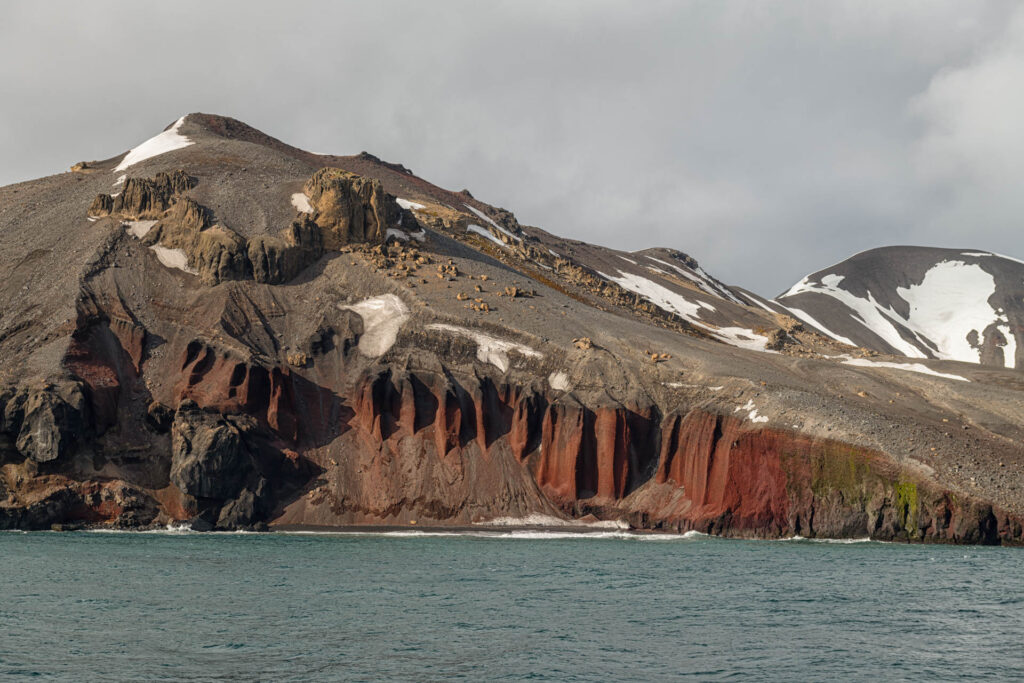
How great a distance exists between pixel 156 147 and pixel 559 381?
7199cm

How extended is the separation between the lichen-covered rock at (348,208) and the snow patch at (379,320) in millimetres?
11696

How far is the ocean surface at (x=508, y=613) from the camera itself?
3209 cm

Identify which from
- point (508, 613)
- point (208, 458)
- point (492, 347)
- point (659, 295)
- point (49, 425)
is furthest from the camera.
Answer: point (659, 295)

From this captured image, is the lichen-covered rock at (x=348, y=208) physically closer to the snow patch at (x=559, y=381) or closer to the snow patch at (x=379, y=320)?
the snow patch at (x=379, y=320)

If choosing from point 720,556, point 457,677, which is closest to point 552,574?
point 720,556

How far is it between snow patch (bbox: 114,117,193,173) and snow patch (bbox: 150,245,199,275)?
25.9 metres

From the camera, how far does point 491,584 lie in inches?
1954

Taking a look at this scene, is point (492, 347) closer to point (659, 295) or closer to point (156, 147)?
point (156, 147)

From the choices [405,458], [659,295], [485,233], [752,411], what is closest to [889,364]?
[752,411]

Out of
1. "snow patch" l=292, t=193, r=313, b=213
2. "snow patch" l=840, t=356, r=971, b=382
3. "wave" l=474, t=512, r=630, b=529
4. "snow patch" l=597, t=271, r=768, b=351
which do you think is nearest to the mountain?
"wave" l=474, t=512, r=630, b=529

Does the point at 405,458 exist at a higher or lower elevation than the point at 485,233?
lower

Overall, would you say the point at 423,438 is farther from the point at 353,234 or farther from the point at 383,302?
the point at 353,234

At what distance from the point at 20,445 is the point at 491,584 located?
4776cm

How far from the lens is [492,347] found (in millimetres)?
93500
